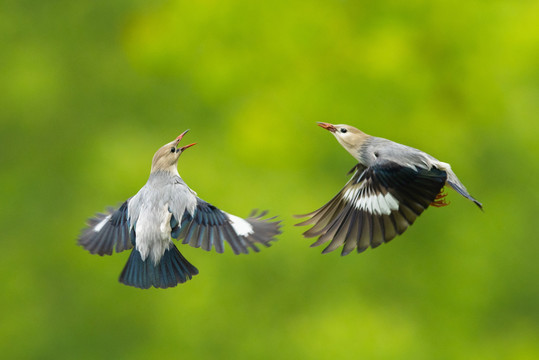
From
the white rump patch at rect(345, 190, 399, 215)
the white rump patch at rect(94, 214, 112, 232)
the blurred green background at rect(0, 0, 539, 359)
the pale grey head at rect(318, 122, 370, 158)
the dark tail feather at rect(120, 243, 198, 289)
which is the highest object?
the blurred green background at rect(0, 0, 539, 359)

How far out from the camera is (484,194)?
33.5 feet

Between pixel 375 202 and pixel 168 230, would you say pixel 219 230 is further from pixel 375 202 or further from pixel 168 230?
pixel 375 202

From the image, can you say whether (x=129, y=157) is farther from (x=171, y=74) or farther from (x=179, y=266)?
(x=179, y=266)

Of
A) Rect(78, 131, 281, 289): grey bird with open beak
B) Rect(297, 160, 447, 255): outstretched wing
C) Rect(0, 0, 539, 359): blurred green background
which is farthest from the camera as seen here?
Rect(0, 0, 539, 359): blurred green background

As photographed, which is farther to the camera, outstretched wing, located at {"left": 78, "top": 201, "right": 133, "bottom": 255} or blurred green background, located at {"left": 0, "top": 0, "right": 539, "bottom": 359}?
blurred green background, located at {"left": 0, "top": 0, "right": 539, "bottom": 359}

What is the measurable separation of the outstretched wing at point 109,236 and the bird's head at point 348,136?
1045mm

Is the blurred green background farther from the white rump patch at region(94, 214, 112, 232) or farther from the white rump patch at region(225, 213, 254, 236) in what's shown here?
the white rump patch at region(225, 213, 254, 236)

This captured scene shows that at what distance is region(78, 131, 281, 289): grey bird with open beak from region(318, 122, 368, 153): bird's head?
49cm

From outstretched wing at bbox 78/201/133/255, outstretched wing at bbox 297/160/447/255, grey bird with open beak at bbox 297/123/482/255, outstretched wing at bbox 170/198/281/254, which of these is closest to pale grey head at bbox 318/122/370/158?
grey bird with open beak at bbox 297/123/482/255

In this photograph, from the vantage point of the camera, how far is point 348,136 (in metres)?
3.73

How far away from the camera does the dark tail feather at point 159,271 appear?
3.52 meters

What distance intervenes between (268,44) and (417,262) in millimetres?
3474

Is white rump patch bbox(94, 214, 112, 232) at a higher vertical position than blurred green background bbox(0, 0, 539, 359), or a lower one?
lower

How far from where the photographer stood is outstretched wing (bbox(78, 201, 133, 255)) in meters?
3.69
